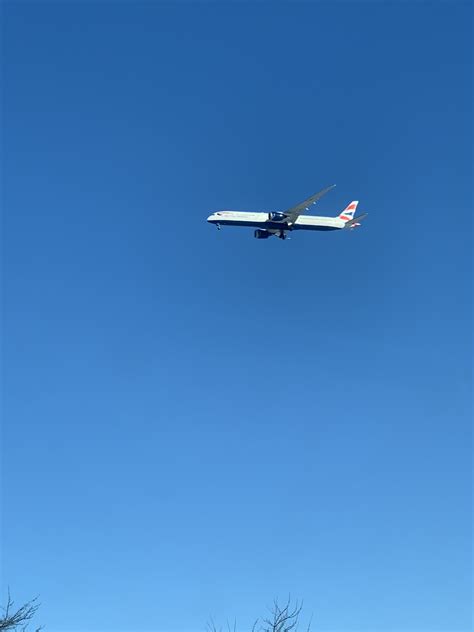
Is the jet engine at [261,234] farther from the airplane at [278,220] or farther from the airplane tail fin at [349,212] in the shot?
the airplane tail fin at [349,212]

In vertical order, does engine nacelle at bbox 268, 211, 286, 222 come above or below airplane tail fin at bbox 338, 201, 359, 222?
below

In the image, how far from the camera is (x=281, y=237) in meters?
117

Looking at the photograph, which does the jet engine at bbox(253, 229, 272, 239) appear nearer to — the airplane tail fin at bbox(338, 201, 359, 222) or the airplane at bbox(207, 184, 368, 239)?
the airplane at bbox(207, 184, 368, 239)

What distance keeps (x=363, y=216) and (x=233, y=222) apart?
17603mm

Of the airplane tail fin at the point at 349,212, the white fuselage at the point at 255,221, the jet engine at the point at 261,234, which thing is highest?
the airplane tail fin at the point at 349,212

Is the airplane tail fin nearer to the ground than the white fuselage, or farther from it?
farther from it

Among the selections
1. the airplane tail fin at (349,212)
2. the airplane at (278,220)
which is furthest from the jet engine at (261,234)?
the airplane tail fin at (349,212)

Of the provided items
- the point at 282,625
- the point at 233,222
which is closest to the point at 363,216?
the point at 233,222

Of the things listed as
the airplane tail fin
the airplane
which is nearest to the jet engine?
the airplane

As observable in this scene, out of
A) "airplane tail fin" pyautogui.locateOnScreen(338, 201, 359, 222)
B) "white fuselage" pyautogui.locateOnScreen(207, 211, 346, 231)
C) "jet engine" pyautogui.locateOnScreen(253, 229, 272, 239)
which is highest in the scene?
"airplane tail fin" pyautogui.locateOnScreen(338, 201, 359, 222)

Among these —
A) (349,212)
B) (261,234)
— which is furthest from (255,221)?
(349,212)

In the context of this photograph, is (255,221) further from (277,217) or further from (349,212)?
(349,212)

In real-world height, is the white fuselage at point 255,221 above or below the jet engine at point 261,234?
above

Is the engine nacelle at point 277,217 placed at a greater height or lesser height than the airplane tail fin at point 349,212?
lesser
